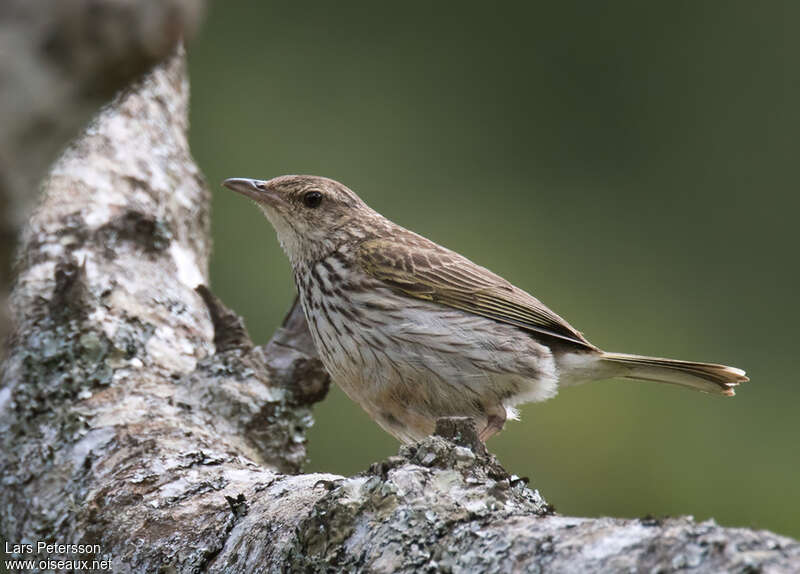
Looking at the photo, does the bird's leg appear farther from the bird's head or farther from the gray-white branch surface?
the bird's head

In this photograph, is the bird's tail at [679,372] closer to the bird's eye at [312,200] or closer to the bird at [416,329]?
the bird at [416,329]

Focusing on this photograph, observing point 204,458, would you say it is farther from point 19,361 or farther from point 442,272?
point 442,272

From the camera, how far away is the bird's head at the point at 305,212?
484 cm

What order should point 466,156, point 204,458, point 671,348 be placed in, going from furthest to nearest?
point 466,156, point 671,348, point 204,458

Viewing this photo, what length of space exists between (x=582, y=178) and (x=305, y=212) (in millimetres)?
4905

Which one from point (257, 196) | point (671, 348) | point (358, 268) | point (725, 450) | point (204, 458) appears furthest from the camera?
point (671, 348)

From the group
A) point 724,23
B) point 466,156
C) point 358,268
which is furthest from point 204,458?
point 724,23

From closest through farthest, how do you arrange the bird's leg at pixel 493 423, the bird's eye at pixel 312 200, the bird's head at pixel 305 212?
the bird's leg at pixel 493 423 → the bird's head at pixel 305 212 → the bird's eye at pixel 312 200

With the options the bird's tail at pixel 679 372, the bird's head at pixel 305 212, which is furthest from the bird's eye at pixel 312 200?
the bird's tail at pixel 679 372

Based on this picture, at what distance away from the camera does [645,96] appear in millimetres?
10023

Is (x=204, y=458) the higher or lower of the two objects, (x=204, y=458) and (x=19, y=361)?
the lower

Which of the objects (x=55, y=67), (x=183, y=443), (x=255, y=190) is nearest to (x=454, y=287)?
(x=255, y=190)

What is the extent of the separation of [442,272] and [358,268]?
0.37 m

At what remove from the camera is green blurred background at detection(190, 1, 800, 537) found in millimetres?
7359
